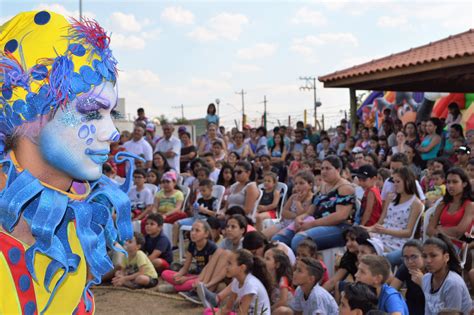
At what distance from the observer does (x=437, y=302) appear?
4105mm

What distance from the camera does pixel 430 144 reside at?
25.7 ft

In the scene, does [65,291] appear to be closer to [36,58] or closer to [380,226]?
[36,58]

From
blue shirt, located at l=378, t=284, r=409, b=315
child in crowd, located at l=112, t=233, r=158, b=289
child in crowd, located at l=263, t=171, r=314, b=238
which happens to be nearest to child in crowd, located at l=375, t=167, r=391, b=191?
child in crowd, located at l=263, t=171, r=314, b=238

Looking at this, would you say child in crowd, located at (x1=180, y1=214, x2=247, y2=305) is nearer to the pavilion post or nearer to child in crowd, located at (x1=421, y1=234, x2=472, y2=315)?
child in crowd, located at (x1=421, y1=234, x2=472, y2=315)

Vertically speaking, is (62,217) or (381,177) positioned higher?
(62,217)

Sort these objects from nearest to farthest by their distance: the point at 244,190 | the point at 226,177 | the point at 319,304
→ the point at 319,304
the point at 244,190
the point at 226,177

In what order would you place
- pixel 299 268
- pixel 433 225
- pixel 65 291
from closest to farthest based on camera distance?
pixel 65 291 → pixel 299 268 → pixel 433 225

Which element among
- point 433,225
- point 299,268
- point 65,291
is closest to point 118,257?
point 299,268

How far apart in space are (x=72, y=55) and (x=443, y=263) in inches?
122

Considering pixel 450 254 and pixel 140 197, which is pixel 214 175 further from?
pixel 450 254

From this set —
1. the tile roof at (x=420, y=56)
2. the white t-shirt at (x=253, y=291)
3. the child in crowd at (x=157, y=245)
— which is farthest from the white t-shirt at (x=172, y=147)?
the white t-shirt at (x=253, y=291)

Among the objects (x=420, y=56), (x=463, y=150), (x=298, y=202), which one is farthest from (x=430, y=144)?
(x=298, y=202)

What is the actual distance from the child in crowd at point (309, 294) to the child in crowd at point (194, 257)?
1.53 m

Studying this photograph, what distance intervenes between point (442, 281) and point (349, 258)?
0.93 m
